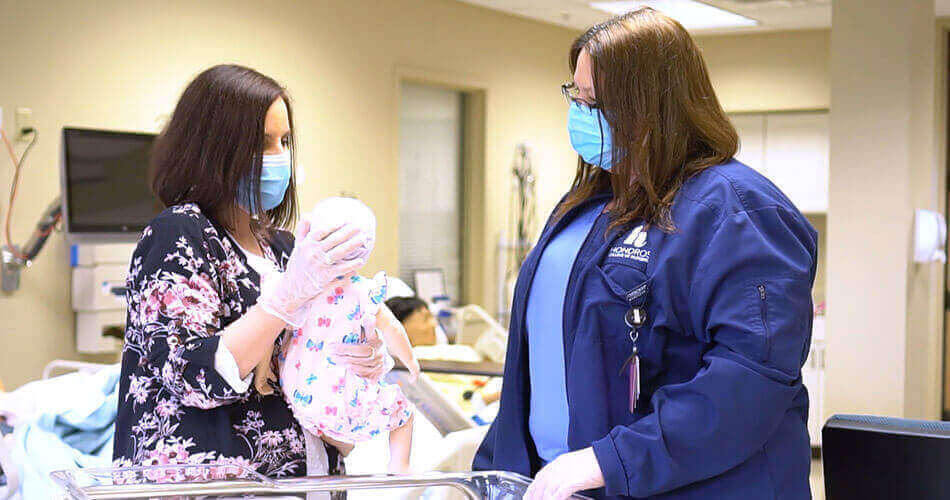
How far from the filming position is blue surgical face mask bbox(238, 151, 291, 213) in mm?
1806

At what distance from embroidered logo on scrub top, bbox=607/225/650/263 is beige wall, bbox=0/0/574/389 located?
404 centimetres

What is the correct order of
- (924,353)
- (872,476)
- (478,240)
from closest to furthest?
(872,476), (924,353), (478,240)

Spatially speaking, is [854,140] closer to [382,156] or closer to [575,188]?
[575,188]

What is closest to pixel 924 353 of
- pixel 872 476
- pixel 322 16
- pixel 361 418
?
pixel 872 476

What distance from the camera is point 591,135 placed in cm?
163

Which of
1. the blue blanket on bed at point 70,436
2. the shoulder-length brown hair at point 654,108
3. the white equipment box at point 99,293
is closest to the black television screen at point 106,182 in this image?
the white equipment box at point 99,293

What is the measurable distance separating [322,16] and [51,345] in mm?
2555

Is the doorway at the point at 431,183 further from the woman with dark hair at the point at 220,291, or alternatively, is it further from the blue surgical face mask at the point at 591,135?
the blue surgical face mask at the point at 591,135

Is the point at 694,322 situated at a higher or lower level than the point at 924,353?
higher

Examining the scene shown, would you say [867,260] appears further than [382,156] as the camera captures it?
No

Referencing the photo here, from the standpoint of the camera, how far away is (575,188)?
1.79 metres

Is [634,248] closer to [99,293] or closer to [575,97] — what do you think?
[575,97]

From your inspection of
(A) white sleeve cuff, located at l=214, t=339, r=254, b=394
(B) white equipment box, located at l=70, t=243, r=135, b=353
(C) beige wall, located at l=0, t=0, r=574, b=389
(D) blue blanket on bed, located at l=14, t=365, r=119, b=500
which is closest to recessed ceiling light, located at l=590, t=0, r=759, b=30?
(C) beige wall, located at l=0, t=0, r=574, b=389

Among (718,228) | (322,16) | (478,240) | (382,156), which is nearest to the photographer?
A: (718,228)
